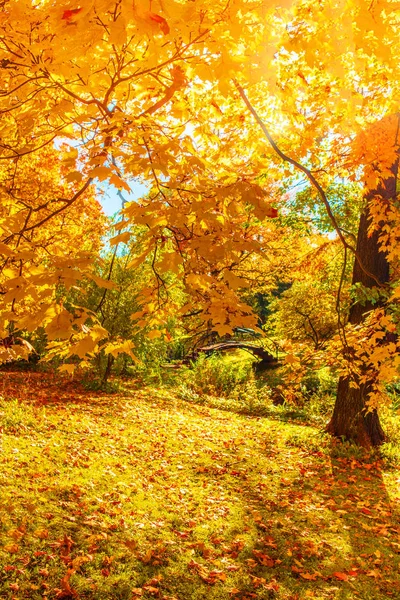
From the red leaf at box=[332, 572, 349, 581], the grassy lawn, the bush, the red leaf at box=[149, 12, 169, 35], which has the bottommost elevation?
the red leaf at box=[332, 572, 349, 581]

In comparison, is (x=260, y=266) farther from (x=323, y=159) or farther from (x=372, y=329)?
(x=372, y=329)

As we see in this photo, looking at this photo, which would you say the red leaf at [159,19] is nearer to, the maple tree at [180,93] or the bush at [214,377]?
the maple tree at [180,93]

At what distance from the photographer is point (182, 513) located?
184 inches

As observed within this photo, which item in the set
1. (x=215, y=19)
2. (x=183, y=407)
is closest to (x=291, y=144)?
(x=215, y=19)

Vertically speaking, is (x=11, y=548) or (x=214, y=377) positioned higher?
(x=214, y=377)

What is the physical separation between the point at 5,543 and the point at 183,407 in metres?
7.48

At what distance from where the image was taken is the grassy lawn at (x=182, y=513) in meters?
3.37

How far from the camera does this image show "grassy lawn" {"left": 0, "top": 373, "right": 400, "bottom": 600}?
3365 mm

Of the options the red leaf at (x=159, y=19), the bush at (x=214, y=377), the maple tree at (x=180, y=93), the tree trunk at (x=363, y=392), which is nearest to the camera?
the red leaf at (x=159, y=19)

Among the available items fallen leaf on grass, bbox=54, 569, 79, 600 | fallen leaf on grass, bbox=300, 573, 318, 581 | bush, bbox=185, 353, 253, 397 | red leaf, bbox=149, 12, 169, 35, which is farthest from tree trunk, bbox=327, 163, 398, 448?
red leaf, bbox=149, 12, 169, 35

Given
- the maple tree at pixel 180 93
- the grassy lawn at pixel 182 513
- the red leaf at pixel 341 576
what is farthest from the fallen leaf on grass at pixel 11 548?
the red leaf at pixel 341 576

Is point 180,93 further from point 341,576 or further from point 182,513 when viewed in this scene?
point 341,576

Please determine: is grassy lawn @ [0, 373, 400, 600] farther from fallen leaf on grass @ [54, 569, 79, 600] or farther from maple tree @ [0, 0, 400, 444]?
maple tree @ [0, 0, 400, 444]

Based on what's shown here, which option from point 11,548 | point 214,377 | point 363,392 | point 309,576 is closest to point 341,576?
point 309,576
